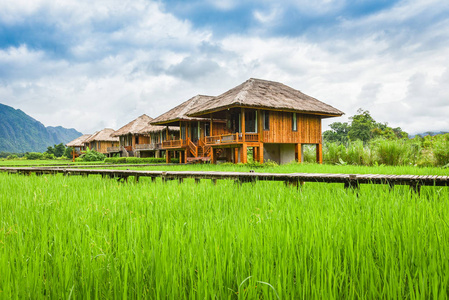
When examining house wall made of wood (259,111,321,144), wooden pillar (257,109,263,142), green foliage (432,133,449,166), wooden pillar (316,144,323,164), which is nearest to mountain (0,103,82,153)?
wooden pillar (257,109,263,142)

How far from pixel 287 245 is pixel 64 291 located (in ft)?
3.69

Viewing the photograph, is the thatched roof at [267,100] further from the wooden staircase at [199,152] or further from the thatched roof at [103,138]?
the thatched roof at [103,138]

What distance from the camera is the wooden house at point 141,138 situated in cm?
3272

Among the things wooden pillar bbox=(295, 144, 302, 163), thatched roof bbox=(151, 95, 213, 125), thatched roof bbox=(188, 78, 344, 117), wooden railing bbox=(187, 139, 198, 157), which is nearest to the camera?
thatched roof bbox=(188, 78, 344, 117)

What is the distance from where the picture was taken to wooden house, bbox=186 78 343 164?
53.2ft

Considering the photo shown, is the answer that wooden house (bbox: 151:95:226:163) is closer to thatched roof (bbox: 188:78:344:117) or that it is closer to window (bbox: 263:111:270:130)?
thatched roof (bbox: 188:78:344:117)

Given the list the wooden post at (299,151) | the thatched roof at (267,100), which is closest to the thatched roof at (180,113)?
the thatched roof at (267,100)

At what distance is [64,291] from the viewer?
4.19 feet

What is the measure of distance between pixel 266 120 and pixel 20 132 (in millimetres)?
189093

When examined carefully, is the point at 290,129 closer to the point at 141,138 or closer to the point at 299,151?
the point at 299,151

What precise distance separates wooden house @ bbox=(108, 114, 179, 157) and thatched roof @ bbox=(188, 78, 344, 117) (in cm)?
1379

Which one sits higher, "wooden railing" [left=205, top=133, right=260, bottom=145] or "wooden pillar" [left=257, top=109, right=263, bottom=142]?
"wooden pillar" [left=257, top=109, right=263, bottom=142]

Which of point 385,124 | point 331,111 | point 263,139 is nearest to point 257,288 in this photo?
point 263,139

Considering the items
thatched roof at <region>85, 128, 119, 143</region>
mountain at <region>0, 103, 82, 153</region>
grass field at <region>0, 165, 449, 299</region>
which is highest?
mountain at <region>0, 103, 82, 153</region>
